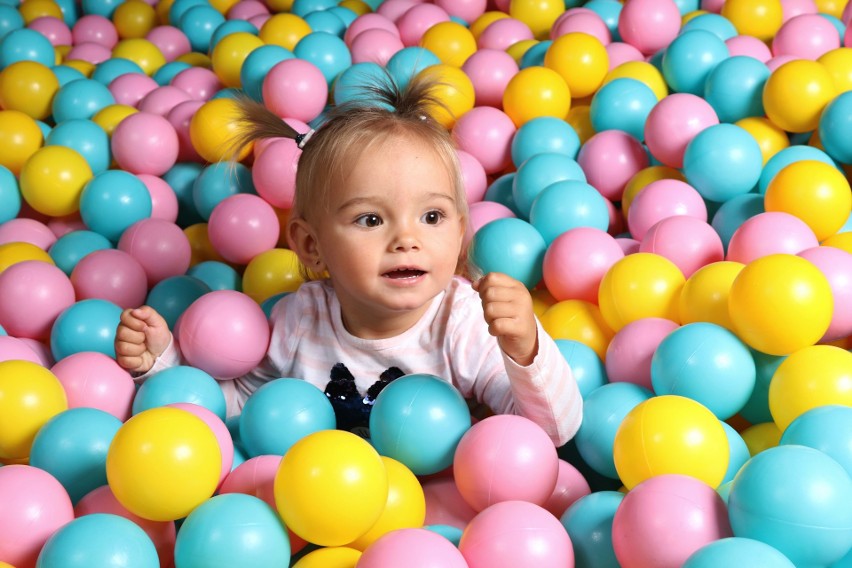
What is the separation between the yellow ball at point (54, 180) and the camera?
7.02 ft

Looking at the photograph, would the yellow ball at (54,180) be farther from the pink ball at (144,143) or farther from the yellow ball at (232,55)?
the yellow ball at (232,55)

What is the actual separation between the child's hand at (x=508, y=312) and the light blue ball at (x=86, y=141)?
127 cm

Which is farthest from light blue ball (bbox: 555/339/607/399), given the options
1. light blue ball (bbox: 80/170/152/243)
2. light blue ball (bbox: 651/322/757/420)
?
light blue ball (bbox: 80/170/152/243)

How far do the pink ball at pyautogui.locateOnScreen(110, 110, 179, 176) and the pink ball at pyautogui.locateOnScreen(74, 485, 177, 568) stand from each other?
1.17m

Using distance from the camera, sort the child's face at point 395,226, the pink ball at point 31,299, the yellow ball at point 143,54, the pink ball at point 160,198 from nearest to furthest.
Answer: the child's face at point 395,226 < the pink ball at point 31,299 < the pink ball at point 160,198 < the yellow ball at point 143,54

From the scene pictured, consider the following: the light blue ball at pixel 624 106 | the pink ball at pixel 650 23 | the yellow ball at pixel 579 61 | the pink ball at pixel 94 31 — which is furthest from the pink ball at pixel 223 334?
the pink ball at pixel 94 31

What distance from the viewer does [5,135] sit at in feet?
7.43

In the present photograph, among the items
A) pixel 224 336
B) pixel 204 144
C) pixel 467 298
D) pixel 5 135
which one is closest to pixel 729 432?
pixel 467 298

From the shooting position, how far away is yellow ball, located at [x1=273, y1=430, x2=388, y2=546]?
1090 mm

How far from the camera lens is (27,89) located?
248 centimetres

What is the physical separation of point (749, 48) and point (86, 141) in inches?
62.8

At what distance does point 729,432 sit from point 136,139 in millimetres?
1489

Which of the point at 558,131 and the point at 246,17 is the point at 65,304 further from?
the point at 246,17

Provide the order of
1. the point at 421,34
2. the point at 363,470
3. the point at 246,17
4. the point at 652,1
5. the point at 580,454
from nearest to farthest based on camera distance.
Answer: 1. the point at 363,470
2. the point at 580,454
3. the point at 652,1
4. the point at 421,34
5. the point at 246,17
